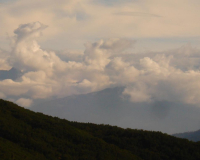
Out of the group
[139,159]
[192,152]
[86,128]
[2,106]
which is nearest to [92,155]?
[139,159]

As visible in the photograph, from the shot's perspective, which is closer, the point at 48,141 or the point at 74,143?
the point at 48,141

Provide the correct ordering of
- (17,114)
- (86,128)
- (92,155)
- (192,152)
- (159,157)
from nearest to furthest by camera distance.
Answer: (92,155), (159,157), (192,152), (17,114), (86,128)

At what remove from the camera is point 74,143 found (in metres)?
22.0

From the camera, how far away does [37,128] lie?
23078 mm

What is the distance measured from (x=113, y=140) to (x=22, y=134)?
8.41 metres

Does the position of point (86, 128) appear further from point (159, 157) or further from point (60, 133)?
point (159, 157)

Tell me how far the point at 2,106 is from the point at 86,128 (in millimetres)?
8968

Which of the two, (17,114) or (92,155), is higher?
(17,114)

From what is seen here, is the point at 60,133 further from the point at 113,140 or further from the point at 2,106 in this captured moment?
the point at 2,106

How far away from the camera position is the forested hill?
19.1 meters

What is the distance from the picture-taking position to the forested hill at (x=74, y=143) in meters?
19.1

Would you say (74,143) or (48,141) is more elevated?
(74,143)

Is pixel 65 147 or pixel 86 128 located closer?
pixel 65 147

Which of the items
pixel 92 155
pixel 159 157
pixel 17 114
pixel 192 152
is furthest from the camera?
pixel 17 114
